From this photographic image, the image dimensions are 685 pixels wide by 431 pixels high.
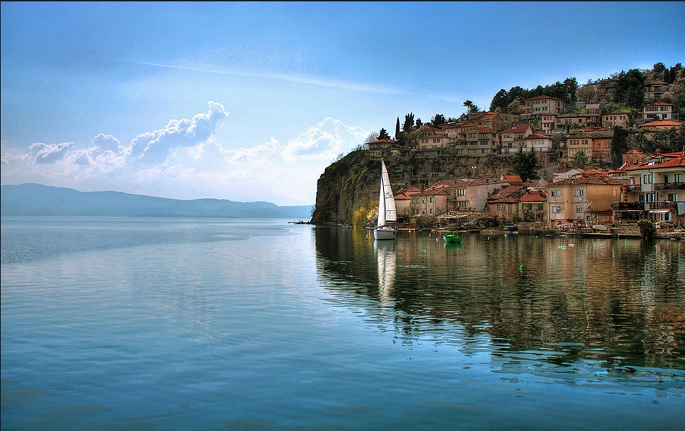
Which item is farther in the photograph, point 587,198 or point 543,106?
point 543,106

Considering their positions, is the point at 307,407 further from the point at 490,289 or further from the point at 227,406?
the point at 490,289

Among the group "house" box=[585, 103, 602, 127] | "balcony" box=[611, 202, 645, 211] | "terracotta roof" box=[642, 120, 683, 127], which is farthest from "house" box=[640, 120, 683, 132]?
"balcony" box=[611, 202, 645, 211]

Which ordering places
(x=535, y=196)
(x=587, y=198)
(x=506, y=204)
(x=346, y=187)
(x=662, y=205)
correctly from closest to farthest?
(x=662, y=205), (x=587, y=198), (x=535, y=196), (x=506, y=204), (x=346, y=187)

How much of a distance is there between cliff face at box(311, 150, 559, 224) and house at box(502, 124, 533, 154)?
10.1 feet

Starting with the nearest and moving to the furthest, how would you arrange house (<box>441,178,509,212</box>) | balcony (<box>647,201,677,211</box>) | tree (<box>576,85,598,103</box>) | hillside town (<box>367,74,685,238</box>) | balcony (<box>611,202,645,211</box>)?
balcony (<box>647,201,677,211</box>)
hillside town (<box>367,74,685,238</box>)
balcony (<box>611,202,645,211</box>)
house (<box>441,178,509,212</box>)
tree (<box>576,85,598,103</box>)

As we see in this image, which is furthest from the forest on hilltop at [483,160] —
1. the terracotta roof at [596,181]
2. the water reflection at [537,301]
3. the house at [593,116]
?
the water reflection at [537,301]

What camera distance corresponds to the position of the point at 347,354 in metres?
18.0

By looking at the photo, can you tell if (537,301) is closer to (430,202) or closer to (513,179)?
(430,202)

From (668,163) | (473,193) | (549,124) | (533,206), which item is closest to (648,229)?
(668,163)

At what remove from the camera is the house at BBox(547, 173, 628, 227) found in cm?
9081

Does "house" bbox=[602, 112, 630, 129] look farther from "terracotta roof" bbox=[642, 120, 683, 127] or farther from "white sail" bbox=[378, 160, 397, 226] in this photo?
"white sail" bbox=[378, 160, 397, 226]

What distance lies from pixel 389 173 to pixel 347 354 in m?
141

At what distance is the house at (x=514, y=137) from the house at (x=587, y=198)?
2108 inches

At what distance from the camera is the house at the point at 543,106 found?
168125mm
